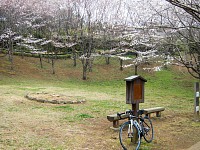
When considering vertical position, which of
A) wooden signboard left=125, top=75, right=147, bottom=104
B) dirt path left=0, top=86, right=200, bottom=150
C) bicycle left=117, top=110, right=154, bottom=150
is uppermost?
wooden signboard left=125, top=75, right=147, bottom=104

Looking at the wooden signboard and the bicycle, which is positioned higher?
the wooden signboard

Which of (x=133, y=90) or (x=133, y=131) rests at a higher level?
(x=133, y=90)

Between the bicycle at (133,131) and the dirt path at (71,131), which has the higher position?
the bicycle at (133,131)

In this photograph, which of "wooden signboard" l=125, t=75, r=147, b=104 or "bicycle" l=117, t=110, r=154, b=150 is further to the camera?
"wooden signboard" l=125, t=75, r=147, b=104

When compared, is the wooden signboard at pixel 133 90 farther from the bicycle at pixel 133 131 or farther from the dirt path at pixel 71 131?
the dirt path at pixel 71 131

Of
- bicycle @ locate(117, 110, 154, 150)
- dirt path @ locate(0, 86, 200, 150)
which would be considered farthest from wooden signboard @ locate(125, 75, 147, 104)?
dirt path @ locate(0, 86, 200, 150)

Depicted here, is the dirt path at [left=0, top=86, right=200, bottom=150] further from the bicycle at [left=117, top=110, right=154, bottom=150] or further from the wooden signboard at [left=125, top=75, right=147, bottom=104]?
the wooden signboard at [left=125, top=75, right=147, bottom=104]

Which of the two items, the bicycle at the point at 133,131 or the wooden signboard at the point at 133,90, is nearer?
the bicycle at the point at 133,131

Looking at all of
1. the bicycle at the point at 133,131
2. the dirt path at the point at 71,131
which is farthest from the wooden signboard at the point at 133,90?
the dirt path at the point at 71,131

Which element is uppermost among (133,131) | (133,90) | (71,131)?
(133,90)

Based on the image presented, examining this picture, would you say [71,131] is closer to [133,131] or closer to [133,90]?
[133,131]

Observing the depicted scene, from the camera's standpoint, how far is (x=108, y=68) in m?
26.4

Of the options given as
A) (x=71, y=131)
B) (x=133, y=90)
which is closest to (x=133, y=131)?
(x=133, y=90)

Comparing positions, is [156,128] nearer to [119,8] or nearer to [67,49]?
[119,8]
